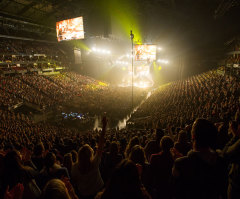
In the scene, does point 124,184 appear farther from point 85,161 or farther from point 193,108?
point 193,108

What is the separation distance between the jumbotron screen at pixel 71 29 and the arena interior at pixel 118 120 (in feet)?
0.69

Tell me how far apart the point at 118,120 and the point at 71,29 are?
2546cm

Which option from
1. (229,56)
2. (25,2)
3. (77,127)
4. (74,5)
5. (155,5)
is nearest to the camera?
(77,127)

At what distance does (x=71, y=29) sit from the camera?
35.1 metres

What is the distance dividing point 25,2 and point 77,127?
35.4 metres

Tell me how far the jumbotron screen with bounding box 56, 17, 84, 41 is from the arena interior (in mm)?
211

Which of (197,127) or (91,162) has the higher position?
(197,127)

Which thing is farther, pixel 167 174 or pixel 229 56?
pixel 229 56

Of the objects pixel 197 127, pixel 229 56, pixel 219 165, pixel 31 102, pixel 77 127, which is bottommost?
pixel 77 127

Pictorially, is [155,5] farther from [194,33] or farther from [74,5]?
[74,5]

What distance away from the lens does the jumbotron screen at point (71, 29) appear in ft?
113

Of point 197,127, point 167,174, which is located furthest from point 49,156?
point 197,127

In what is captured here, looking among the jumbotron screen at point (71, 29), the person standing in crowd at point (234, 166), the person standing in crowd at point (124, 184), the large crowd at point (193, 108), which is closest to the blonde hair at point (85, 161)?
the person standing in crowd at point (124, 184)

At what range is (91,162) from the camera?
8.90 feet
